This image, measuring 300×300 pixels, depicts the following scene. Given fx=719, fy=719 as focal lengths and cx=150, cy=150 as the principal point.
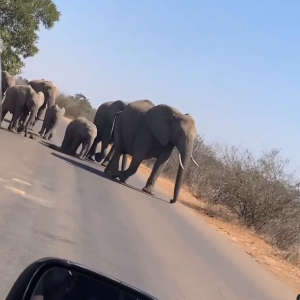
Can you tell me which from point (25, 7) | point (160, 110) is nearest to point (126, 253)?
point (160, 110)

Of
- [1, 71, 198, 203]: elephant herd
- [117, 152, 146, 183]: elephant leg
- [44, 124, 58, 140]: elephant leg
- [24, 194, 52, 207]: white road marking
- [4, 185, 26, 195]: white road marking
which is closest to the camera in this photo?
[24, 194, 52, 207]: white road marking

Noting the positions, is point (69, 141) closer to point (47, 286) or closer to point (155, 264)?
Result: point (155, 264)

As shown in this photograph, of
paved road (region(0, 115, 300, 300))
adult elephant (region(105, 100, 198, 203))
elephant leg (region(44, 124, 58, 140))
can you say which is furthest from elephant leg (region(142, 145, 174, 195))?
elephant leg (region(44, 124, 58, 140))

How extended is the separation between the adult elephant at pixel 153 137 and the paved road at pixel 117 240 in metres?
3.70

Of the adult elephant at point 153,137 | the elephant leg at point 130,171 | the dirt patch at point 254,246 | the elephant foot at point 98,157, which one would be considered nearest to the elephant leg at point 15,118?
the adult elephant at point 153,137

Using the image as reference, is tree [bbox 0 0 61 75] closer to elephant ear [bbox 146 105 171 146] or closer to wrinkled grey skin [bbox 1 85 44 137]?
wrinkled grey skin [bbox 1 85 44 137]

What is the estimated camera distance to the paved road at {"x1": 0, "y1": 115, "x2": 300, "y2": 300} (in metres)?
8.45

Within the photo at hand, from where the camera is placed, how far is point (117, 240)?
34.5 feet

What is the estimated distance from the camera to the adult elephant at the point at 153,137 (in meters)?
20.8

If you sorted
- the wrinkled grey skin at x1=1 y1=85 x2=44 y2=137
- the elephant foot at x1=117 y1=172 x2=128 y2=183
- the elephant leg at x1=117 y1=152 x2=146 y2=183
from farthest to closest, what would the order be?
the wrinkled grey skin at x1=1 y1=85 x2=44 y2=137 → the elephant leg at x1=117 y1=152 x2=146 y2=183 → the elephant foot at x1=117 y1=172 x2=128 y2=183

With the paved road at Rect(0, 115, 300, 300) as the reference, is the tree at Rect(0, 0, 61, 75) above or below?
above

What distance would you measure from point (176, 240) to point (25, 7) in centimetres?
2380

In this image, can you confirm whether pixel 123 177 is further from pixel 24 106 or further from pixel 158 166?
pixel 24 106

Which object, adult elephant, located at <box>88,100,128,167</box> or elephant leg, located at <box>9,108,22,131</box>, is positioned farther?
adult elephant, located at <box>88,100,128,167</box>
